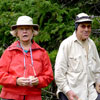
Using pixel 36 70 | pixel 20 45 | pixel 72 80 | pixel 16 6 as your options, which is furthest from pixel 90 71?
pixel 16 6

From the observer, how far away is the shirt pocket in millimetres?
4105

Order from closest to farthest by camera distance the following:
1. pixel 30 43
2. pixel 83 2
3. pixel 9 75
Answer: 1. pixel 9 75
2. pixel 30 43
3. pixel 83 2

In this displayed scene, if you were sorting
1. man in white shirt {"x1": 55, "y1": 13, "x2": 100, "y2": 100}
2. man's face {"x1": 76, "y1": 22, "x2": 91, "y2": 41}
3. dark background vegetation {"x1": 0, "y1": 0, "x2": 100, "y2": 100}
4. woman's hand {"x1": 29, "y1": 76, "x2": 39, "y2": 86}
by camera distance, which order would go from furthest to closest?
dark background vegetation {"x1": 0, "y1": 0, "x2": 100, "y2": 100}, man's face {"x1": 76, "y1": 22, "x2": 91, "y2": 41}, man in white shirt {"x1": 55, "y1": 13, "x2": 100, "y2": 100}, woman's hand {"x1": 29, "y1": 76, "x2": 39, "y2": 86}

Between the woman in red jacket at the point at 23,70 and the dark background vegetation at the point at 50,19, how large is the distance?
1.34m

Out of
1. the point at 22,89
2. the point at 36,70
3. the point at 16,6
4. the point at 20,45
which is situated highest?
the point at 16,6

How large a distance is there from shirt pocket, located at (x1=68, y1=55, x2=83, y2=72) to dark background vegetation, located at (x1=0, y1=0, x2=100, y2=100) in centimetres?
134

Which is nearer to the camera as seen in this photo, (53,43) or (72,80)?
(72,80)

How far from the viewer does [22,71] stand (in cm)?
398

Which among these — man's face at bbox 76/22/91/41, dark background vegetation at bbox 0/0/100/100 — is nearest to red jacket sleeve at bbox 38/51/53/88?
man's face at bbox 76/22/91/41

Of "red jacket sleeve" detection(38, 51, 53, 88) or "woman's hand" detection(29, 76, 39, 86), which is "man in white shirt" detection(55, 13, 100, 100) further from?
"woman's hand" detection(29, 76, 39, 86)

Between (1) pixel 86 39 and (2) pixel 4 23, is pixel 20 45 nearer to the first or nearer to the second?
(1) pixel 86 39

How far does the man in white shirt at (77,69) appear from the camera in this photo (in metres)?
4.10

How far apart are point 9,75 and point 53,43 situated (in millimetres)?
2446

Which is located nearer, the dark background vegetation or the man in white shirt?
the man in white shirt
